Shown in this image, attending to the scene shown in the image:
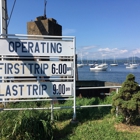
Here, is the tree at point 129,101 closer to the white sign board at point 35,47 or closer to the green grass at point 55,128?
the green grass at point 55,128

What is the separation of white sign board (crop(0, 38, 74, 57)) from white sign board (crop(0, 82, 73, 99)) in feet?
2.66

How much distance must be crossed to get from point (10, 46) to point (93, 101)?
372 cm

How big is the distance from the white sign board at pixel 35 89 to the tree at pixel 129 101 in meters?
1.34

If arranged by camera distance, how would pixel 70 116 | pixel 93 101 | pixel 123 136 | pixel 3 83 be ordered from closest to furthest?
pixel 123 136 → pixel 3 83 → pixel 70 116 → pixel 93 101

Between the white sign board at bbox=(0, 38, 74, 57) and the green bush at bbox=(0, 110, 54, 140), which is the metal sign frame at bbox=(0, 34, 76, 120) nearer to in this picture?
the white sign board at bbox=(0, 38, 74, 57)

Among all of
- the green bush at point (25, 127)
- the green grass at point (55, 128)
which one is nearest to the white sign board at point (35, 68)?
the green grass at point (55, 128)

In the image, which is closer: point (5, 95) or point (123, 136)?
point (123, 136)

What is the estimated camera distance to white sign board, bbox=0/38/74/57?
5.13m

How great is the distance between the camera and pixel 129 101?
4.77 m

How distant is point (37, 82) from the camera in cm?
527

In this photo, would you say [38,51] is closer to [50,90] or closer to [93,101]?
[50,90]

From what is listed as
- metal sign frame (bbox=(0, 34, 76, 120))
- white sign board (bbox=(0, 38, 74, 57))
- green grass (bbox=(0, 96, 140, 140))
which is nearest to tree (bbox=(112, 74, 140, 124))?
green grass (bbox=(0, 96, 140, 140))

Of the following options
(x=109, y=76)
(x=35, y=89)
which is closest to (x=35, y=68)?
(x=35, y=89)

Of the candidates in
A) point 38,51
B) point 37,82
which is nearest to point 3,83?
point 37,82
